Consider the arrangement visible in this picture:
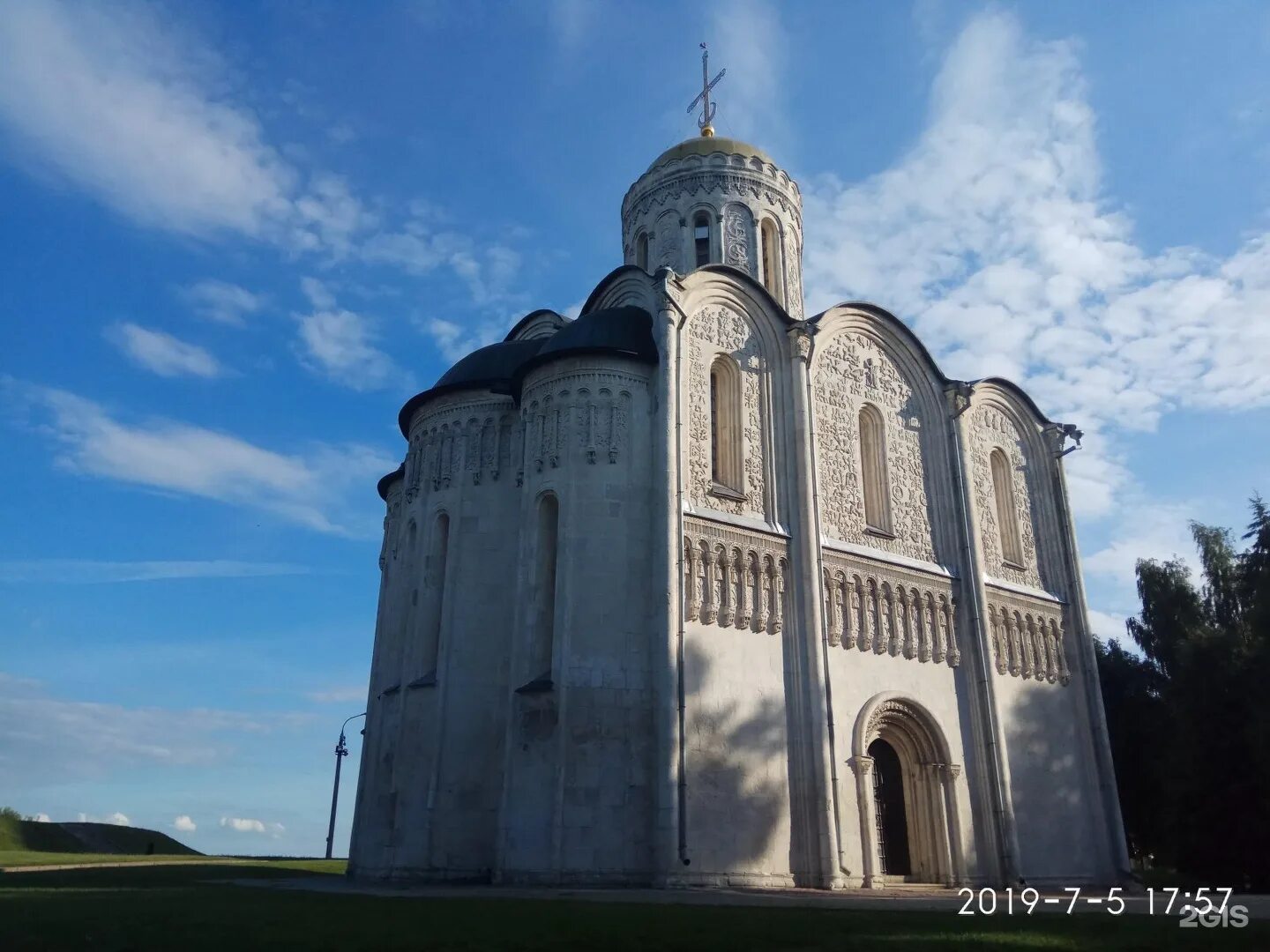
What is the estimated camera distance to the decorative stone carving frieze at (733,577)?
14430 millimetres

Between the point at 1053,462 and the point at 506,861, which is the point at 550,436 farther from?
the point at 1053,462

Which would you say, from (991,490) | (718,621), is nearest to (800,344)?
(718,621)

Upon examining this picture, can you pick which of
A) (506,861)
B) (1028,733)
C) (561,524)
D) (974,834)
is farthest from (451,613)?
(1028,733)

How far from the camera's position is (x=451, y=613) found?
52.2 feet

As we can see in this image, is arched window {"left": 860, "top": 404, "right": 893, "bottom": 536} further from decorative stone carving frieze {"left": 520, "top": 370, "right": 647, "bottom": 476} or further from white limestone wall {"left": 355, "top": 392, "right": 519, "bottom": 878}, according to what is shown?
white limestone wall {"left": 355, "top": 392, "right": 519, "bottom": 878}

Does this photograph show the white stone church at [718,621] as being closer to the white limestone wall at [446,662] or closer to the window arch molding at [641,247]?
the white limestone wall at [446,662]

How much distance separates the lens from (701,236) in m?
20.9

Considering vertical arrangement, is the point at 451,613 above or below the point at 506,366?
below

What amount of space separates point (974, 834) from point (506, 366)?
11898 mm

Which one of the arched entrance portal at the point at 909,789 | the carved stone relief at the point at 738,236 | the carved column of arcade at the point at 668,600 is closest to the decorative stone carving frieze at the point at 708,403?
the carved column of arcade at the point at 668,600

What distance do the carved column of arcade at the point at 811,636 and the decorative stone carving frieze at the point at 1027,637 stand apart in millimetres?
4873

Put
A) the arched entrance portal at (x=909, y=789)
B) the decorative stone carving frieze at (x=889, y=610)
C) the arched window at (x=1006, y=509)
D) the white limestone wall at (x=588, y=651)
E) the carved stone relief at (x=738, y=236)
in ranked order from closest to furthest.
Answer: the white limestone wall at (x=588, y=651) → the arched entrance portal at (x=909, y=789) → the decorative stone carving frieze at (x=889, y=610) → the arched window at (x=1006, y=509) → the carved stone relief at (x=738, y=236)

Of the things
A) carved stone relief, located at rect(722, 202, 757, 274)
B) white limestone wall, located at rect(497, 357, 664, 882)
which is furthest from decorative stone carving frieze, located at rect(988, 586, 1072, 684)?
carved stone relief, located at rect(722, 202, 757, 274)

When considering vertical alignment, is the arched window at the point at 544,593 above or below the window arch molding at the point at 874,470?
below
